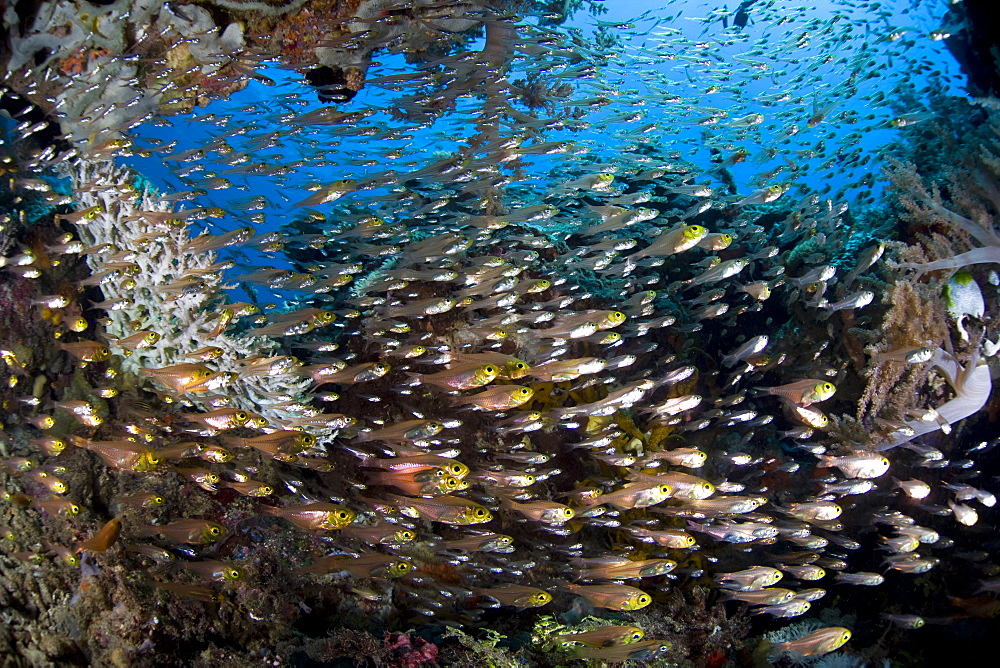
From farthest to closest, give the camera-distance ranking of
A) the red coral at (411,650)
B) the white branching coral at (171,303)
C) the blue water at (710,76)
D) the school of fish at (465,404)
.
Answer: the blue water at (710,76) < the white branching coral at (171,303) < the school of fish at (465,404) < the red coral at (411,650)

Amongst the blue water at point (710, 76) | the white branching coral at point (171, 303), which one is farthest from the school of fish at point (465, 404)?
the blue water at point (710, 76)

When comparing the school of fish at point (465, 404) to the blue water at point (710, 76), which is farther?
the blue water at point (710, 76)

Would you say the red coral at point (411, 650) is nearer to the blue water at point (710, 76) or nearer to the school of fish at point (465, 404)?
the school of fish at point (465, 404)

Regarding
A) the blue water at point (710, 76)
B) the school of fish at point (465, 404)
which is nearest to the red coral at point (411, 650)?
the school of fish at point (465, 404)

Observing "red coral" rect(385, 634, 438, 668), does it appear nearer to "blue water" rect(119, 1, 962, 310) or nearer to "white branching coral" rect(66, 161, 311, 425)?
"white branching coral" rect(66, 161, 311, 425)

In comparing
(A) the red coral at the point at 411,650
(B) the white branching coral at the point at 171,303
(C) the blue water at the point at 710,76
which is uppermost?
(C) the blue water at the point at 710,76

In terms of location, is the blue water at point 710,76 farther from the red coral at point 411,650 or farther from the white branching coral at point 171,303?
the red coral at point 411,650

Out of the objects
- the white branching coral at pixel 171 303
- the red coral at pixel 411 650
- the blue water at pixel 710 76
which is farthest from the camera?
the blue water at pixel 710 76

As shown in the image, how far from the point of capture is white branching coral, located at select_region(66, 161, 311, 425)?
6.47m

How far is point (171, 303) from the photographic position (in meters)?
6.68

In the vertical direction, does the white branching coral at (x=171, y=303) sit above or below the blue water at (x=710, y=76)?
below

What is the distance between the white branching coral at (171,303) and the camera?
647 cm

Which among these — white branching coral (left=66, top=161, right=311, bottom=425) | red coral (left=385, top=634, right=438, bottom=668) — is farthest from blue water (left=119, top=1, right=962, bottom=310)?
red coral (left=385, top=634, right=438, bottom=668)

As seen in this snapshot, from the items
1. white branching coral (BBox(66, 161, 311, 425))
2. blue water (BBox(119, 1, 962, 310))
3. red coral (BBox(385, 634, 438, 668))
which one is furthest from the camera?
blue water (BBox(119, 1, 962, 310))
